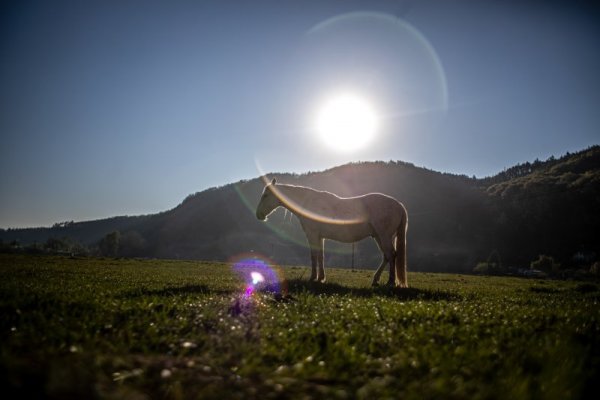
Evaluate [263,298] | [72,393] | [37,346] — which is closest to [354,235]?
[263,298]

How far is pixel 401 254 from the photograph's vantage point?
16344mm

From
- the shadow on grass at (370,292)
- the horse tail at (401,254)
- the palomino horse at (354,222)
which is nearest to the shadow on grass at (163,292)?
the shadow on grass at (370,292)

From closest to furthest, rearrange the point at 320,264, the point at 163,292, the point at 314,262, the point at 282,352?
the point at 282,352 → the point at 163,292 → the point at 314,262 → the point at 320,264

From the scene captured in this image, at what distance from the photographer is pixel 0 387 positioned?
227 centimetres

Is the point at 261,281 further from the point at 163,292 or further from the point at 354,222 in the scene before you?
the point at 163,292

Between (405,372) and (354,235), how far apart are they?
13562mm

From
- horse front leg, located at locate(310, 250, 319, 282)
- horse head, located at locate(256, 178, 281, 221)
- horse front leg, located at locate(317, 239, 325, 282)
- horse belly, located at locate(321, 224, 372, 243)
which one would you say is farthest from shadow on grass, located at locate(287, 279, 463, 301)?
horse head, located at locate(256, 178, 281, 221)

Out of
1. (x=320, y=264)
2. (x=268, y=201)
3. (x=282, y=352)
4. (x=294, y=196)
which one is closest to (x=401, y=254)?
(x=320, y=264)

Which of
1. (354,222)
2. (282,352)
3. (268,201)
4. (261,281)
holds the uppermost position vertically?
(268,201)

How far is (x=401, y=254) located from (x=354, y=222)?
2.64 meters

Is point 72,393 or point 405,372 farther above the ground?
point 72,393

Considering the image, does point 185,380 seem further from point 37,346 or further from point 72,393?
point 37,346

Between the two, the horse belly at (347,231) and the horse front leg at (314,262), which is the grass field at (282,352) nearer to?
the horse front leg at (314,262)

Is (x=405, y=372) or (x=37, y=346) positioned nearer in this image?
(x=405, y=372)
